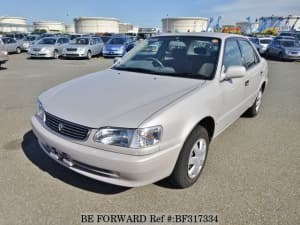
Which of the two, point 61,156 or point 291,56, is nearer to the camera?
point 61,156

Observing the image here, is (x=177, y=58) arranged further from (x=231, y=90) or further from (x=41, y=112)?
(x=41, y=112)

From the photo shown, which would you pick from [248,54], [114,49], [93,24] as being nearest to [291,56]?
[114,49]

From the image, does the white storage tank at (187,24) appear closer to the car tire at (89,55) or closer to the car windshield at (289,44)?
the car windshield at (289,44)

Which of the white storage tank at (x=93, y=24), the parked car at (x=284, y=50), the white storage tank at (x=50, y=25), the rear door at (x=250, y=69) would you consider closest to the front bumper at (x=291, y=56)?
the parked car at (x=284, y=50)

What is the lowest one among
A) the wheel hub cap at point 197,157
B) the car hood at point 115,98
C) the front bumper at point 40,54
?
the front bumper at point 40,54

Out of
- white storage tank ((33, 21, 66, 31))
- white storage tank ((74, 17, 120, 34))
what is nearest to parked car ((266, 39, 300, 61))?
white storage tank ((74, 17, 120, 34))

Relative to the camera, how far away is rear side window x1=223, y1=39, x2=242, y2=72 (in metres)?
3.42

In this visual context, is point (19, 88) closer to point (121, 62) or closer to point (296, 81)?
point (121, 62)

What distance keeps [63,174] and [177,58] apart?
2.10 meters

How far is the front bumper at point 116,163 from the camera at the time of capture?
2178mm

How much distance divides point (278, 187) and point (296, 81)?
8.08 m

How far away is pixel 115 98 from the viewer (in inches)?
104

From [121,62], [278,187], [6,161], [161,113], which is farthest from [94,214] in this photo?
[121,62]

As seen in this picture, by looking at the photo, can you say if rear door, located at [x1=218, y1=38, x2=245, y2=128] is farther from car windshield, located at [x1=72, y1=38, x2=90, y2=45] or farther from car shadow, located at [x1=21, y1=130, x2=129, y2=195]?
car windshield, located at [x1=72, y1=38, x2=90, y2=45]
